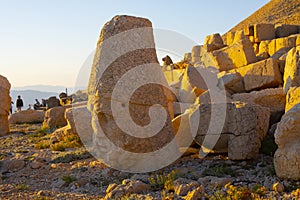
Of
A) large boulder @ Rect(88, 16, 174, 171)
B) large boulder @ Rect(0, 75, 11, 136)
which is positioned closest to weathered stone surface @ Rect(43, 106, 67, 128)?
large boulder @ Rect(0, 75, 11, 136)

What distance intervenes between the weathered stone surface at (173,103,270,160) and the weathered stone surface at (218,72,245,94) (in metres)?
4.16

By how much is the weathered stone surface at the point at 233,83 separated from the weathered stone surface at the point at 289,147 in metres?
5.73

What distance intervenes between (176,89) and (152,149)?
238 inches

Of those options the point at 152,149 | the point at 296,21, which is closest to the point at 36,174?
the point at 152,149

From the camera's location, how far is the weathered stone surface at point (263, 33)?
53.1ft

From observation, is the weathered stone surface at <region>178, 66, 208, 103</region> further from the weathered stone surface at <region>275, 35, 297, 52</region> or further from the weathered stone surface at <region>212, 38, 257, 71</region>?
the weathered stone surface at <region>275, 35, 297, 52</region>

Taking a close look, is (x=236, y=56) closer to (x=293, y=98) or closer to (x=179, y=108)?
(x=179, y=108)

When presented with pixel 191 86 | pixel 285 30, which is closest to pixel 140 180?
pixel 191 86

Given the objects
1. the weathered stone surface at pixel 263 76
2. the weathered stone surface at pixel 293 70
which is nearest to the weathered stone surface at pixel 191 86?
the weathered stone surface at pixel 263 76

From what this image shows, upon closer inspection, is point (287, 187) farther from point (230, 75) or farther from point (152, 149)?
point (230, 75)

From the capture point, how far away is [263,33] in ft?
53.1

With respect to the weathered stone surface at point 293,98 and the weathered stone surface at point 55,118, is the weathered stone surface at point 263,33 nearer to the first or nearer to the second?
the weathered stone surface at point 55,118

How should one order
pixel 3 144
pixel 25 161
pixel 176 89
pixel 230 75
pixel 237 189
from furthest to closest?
1. pixel 176 89
2. pixel 230 75
3. pixel 3 144
4. pixel 25 161
5. pixel 237 189

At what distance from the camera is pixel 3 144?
1009cm
